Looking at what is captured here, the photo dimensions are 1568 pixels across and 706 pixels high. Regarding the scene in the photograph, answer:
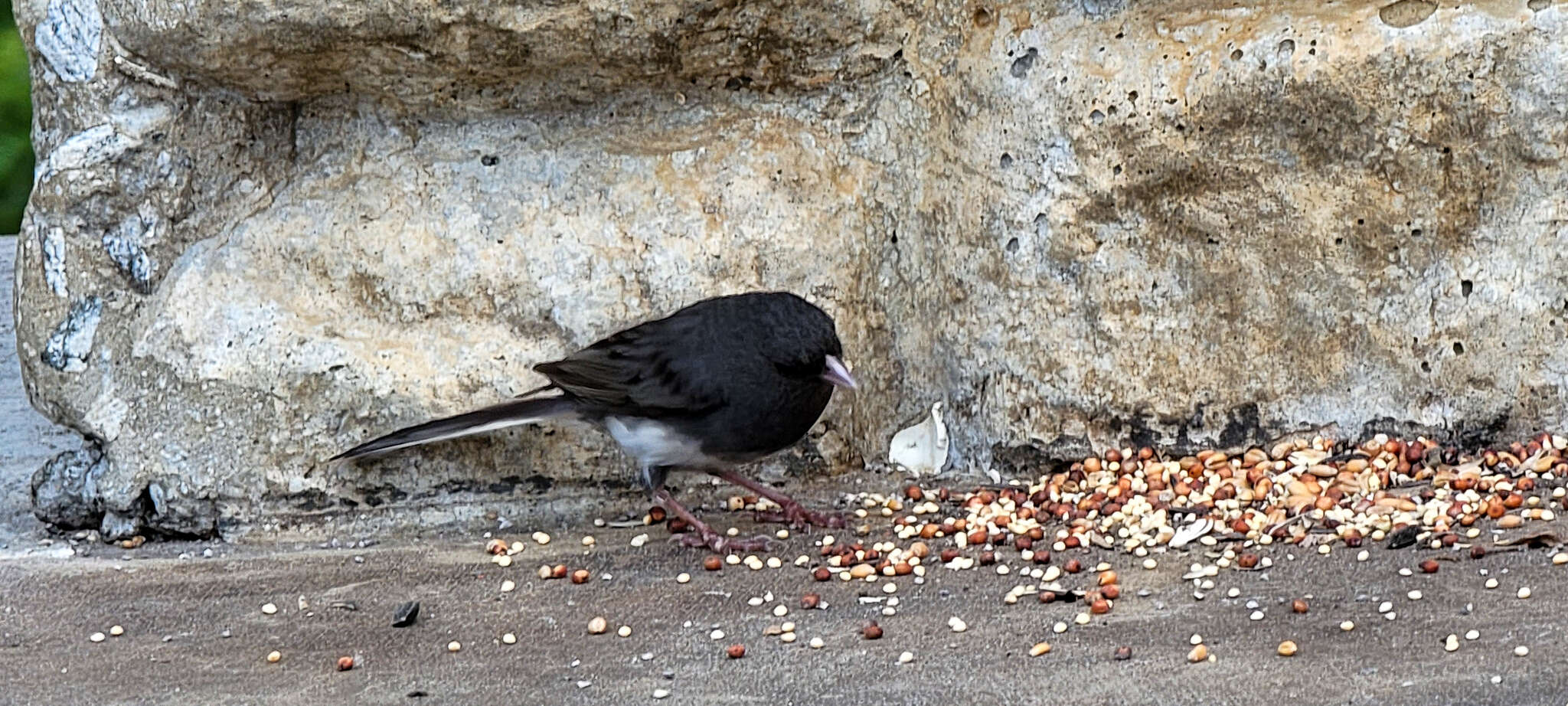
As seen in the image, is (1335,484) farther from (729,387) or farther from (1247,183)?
(729,387)

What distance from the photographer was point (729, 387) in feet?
16.1

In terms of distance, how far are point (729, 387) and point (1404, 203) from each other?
6.05ft

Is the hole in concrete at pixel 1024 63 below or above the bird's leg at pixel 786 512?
above

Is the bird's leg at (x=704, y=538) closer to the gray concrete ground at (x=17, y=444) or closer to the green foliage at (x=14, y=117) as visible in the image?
the gray concrete ground at (x=17, y=444)

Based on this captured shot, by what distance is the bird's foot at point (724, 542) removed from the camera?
191 inches

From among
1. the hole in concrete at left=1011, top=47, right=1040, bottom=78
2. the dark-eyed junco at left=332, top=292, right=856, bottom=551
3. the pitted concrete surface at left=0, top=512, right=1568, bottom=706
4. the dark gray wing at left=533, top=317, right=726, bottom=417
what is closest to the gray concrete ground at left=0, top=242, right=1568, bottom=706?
the pitted concrete surface at left=0, top=512, right=1568, bottom=706

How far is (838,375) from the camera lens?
4855 millimetres

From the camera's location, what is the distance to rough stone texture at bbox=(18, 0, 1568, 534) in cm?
496

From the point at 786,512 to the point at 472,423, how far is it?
874 mm

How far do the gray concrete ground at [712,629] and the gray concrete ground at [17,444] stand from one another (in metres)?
0.56

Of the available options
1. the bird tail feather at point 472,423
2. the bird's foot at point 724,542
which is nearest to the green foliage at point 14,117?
the bird tail feather at point 472,423

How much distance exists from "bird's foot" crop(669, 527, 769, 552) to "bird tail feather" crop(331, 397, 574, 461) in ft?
1.59

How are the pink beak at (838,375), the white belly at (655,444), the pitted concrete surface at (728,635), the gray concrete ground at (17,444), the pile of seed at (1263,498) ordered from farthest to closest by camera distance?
the gray concrete ground at (17,444)
the white belly at (655,444)
the pink beak at (838,375)
the pile of seed at (1263,498)
the pitted concrete surface at (728,635)

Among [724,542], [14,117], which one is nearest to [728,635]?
[724,542]
